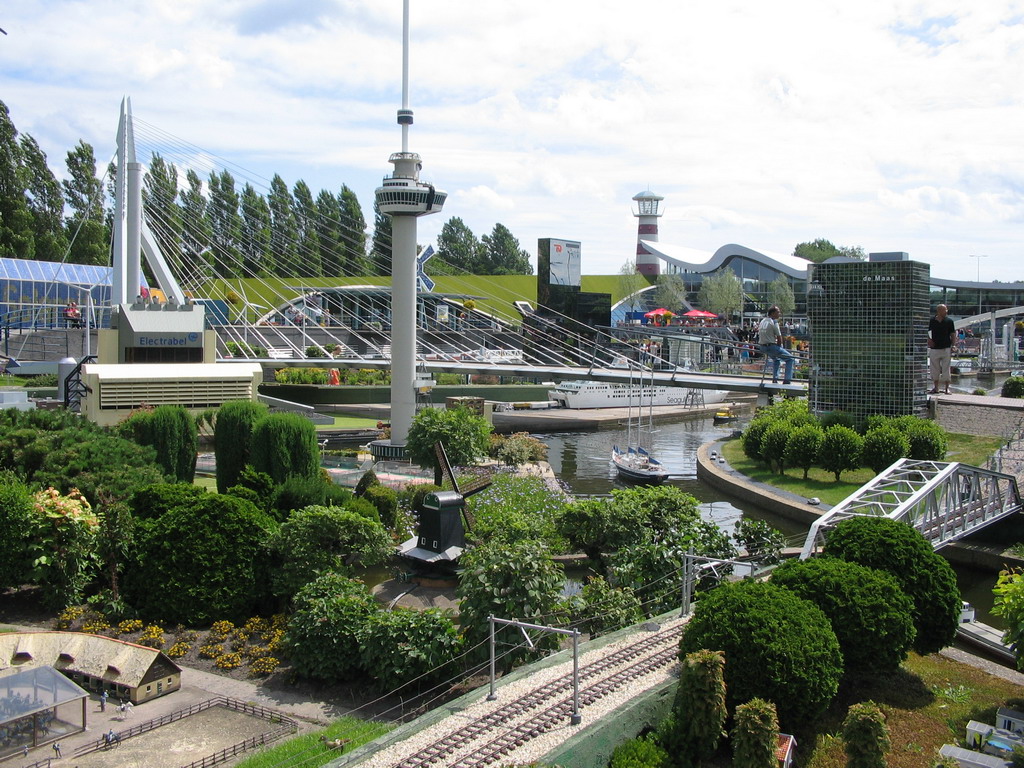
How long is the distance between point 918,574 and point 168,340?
97.4 feet

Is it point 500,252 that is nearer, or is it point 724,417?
point 724,417

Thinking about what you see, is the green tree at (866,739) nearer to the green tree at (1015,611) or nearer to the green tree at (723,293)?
the green tree at (1015,611)

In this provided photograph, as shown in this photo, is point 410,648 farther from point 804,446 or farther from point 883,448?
point 883,448

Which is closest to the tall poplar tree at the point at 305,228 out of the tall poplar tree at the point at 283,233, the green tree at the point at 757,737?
the tall poplar tree at the point at 283,233

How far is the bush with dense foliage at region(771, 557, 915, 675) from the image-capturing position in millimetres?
14172

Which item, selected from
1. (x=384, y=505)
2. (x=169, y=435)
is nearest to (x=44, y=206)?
(x=169, y=435)

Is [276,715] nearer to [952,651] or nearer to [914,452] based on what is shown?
[952,651]

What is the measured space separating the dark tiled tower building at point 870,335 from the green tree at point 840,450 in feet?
11.1

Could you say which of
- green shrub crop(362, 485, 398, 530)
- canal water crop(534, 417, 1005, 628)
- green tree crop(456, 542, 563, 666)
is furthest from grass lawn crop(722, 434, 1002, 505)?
green tree crop(456, 542, 563, 666)

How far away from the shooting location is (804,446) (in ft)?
104

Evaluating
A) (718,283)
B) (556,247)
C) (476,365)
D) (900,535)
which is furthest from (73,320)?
(718,283)

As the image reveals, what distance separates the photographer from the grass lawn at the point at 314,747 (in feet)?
42.0

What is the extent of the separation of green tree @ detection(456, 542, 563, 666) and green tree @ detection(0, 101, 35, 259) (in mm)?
54235

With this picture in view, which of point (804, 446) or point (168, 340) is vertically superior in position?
point (168, 340)
